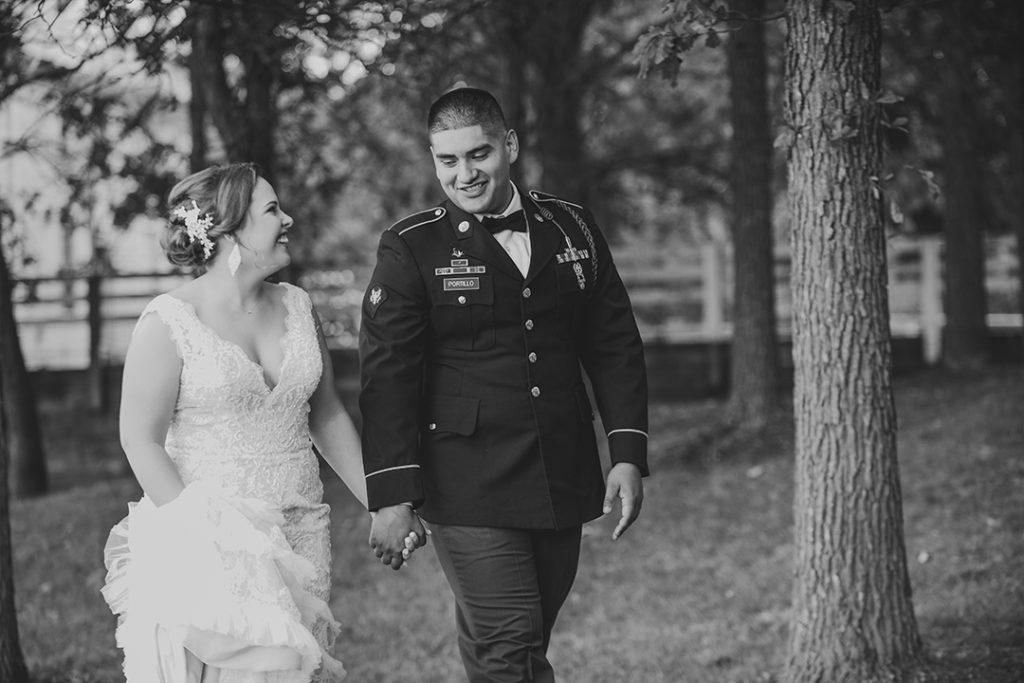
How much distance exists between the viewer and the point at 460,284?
382 centimetres

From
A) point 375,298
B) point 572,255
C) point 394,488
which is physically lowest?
point 394,488

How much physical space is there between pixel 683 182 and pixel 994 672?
11828 millimetres

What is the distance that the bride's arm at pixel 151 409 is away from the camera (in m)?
3.58

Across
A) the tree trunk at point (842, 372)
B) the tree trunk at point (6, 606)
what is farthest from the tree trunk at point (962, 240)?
→ the tree trunk at point (6, 606)

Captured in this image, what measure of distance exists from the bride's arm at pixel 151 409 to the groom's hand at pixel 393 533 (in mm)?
605

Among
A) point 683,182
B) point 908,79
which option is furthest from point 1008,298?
point 683,182

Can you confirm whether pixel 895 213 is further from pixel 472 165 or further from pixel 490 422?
pixel 490 422

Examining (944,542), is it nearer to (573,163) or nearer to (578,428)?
(578,428)

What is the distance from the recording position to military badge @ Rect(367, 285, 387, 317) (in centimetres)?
380

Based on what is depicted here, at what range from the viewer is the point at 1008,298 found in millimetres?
18797

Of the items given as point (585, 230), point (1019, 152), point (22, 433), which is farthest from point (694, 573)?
point (1019, 152)

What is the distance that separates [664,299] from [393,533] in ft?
45.4

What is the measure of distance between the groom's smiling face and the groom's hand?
39.2 inches

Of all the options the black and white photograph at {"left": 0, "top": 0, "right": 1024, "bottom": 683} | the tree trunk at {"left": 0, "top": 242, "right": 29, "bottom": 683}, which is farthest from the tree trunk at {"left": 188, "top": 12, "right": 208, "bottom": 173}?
the tree trunk at {"left": 0, "top": 242, "right": 29, "bottom": 683}
